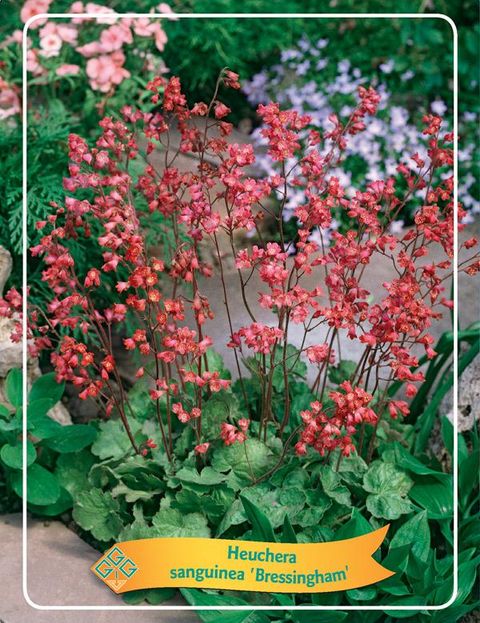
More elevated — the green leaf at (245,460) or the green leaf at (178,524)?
the green leaf at (245,460)

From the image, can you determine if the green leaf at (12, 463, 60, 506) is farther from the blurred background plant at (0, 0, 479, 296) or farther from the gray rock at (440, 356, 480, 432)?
the gray rock at (440, 356, 480, 432)

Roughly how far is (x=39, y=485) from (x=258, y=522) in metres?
0.67

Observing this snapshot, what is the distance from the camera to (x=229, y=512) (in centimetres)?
248

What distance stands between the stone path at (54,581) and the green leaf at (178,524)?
0.62ft

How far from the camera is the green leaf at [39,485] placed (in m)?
2.63

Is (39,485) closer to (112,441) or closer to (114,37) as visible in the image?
(112,441)

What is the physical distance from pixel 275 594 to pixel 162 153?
6.43 ft

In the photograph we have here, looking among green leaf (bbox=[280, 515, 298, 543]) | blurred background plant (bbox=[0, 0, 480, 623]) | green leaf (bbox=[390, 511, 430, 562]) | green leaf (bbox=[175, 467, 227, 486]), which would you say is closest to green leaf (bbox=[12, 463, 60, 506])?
blurred background plant (bbox=[0, 0, 480, 623])

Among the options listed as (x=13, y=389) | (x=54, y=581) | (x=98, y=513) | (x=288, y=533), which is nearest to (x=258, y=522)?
(x=288, y=533)

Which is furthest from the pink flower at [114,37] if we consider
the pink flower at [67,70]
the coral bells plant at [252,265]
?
the coral bells plant at [252,265]

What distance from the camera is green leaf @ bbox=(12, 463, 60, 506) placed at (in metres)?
2.63

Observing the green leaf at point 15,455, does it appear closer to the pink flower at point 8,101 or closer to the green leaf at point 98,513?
the green leaf at point 98,513

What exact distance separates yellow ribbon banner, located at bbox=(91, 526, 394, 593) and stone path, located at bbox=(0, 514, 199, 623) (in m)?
0.12

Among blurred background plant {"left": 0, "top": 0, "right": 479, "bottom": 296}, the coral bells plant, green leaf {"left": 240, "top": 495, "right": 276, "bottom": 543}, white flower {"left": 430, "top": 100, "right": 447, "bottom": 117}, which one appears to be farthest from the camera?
white flower {"left": 430, "top": 100, "right": 447, "bottom": 117}
